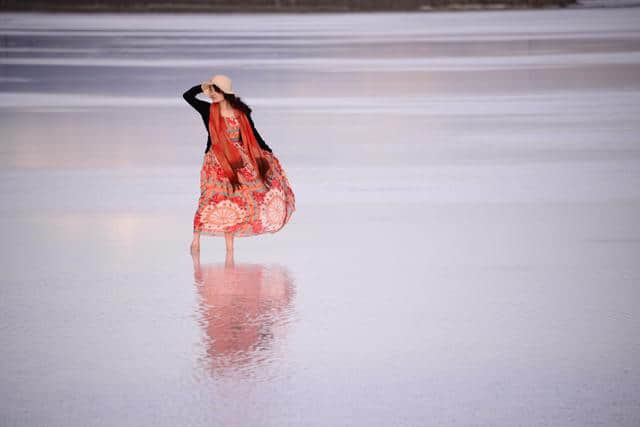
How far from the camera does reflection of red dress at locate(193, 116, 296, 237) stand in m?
8.00

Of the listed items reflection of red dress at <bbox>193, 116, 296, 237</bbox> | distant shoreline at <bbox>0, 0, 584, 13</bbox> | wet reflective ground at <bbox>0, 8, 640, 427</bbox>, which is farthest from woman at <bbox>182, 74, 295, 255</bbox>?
distant shoreline at <bbox>0, 0, 584, 13</bbox>

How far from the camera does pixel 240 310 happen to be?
678 centimetres

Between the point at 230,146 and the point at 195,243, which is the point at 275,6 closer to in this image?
the point at 195,243

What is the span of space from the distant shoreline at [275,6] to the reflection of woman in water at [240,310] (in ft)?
189

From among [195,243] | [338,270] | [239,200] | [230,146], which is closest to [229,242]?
[195,243]

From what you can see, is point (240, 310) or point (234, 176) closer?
point (240, 310)

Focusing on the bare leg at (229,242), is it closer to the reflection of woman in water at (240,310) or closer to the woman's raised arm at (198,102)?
the reflection of woman in water at (240,310)

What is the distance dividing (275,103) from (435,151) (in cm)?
545

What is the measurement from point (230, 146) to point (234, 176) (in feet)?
0.59

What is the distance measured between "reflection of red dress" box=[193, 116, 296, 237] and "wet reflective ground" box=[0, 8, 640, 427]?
0.22 metres

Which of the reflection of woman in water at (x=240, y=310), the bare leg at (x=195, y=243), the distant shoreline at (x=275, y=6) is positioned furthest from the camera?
the distant shoreline at (x=275, y=6)

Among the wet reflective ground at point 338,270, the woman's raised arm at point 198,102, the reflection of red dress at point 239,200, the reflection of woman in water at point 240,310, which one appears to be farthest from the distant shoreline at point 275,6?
the reflection of woman in water at point 240,310

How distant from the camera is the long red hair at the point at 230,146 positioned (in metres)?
7.92

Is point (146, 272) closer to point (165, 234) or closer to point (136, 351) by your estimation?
point (165, 234)
